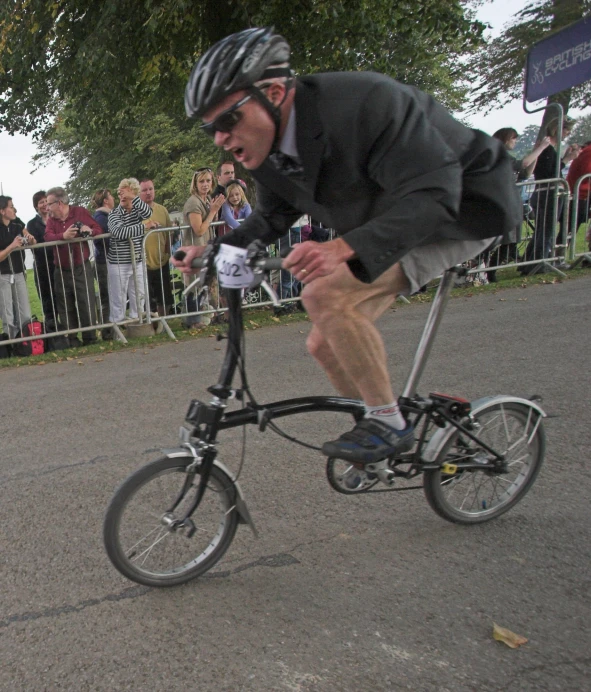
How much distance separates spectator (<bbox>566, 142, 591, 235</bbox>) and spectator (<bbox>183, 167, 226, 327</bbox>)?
5.35 m

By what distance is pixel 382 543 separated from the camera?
342 centimetres

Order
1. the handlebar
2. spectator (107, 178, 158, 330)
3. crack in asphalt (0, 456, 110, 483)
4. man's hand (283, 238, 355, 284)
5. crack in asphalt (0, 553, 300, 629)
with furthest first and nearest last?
spectator (107, 178, 158, 330), crack in asphalt (0, 456, 110, 483), crack in asphalt (0, 553, 300, 629), the handlebar, man's hand (283, 238, 355, 284)

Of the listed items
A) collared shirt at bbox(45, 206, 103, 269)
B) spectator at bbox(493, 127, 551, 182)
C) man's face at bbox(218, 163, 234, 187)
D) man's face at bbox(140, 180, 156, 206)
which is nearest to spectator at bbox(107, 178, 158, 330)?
collared shirt at bbox(45, 206, 103, 269)

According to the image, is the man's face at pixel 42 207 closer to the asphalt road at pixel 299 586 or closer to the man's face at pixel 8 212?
the man's face at pixel 8 212

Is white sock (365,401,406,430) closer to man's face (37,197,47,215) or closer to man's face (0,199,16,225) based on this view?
man's face (0,199,16,225)

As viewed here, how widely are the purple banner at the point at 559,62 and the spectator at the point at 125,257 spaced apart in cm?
573

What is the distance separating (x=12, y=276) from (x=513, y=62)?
3034cm

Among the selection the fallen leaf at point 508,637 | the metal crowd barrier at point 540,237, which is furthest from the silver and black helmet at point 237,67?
the metal crowd barrier at point 540,237

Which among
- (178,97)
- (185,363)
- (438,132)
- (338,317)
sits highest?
(178,97)

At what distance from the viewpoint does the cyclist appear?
8.14 feet

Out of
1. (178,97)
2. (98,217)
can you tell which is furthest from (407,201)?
(178,97)

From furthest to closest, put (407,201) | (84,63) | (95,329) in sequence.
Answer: (84,63) → (95,329) → (407,201)

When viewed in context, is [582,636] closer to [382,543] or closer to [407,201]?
[382,543]

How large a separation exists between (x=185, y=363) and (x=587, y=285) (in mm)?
5651
